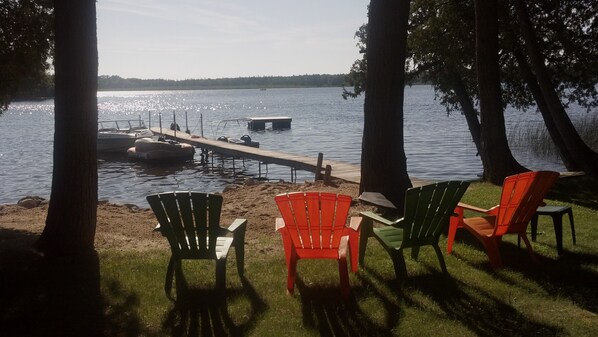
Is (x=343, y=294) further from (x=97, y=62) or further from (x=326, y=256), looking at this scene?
(x=97, y=62)

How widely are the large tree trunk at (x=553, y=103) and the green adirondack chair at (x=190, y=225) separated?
38.4 feet

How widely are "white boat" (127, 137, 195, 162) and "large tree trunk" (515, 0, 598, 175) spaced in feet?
68.6

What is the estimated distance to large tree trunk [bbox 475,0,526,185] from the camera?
13.6m

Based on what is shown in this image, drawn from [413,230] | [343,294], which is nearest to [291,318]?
[343,294]

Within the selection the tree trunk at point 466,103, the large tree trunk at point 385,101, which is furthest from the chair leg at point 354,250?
the tree trunk at point 466,103

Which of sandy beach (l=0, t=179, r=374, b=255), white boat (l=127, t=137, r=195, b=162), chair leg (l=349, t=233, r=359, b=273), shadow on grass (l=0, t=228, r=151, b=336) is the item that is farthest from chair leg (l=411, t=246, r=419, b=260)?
white boat (l=127, t=137, r=195, b=162)

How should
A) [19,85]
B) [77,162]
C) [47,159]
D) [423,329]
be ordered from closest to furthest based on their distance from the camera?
[423,329] → [77,162] → [19,85] → [47,159]

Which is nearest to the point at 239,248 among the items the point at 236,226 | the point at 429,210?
the point at 236,226

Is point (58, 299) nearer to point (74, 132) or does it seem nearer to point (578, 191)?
point (74, 132)

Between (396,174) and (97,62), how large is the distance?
5.29 meters

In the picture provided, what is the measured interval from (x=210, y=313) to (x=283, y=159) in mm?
18448

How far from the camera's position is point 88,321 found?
4898 mm

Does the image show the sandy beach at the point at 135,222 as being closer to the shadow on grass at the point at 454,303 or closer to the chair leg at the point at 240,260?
the chair leg at the point at 240,260

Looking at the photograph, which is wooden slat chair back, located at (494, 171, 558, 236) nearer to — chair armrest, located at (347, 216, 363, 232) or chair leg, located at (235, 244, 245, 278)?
chair armrest, located at (347, 216, 363, 232)
